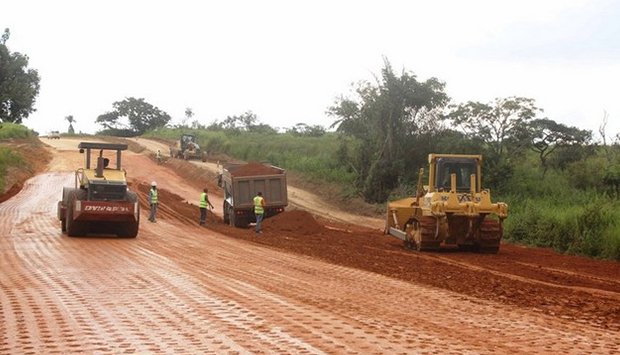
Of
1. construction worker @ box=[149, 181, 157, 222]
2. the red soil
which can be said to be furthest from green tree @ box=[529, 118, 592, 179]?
construction worker @ box=[149, 181, 157, 222]

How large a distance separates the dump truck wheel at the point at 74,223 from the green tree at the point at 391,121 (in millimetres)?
18228

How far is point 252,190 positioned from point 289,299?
17239 mm

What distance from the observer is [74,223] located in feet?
65.9

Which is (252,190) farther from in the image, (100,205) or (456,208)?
(456,208)

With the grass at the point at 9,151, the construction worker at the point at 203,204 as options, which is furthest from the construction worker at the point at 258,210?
the grass at the point at 9,151

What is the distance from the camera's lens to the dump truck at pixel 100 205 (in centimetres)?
1997

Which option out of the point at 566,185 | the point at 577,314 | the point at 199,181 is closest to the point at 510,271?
the point at 577,314

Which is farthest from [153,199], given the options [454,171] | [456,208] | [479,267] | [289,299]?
[289,299]

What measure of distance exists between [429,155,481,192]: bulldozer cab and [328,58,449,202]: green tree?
16.6 metres

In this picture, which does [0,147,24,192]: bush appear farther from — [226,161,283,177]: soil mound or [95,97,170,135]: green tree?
[95,97,170,135]: green tree

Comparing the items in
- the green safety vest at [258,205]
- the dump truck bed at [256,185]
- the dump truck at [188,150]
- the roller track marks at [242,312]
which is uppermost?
the dump truck at [188,150]

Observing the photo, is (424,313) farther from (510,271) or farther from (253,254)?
(253,254)

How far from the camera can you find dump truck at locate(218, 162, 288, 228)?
1063 inches

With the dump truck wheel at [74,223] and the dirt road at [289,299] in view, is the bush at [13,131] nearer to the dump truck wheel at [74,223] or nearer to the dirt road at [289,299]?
the dump truck wheel at [74,223]
